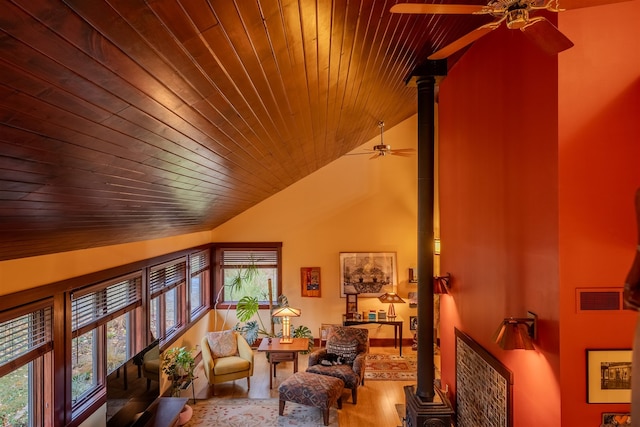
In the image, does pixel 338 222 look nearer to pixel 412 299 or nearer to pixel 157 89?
pixel 412 299

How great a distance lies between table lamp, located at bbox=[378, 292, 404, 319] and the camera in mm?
7457

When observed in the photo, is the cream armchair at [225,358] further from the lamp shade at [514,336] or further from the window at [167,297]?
the lamp shade at [514,336]

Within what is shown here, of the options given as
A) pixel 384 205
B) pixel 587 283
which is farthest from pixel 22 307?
pixel 384 205

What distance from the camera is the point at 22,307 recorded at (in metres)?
2.95

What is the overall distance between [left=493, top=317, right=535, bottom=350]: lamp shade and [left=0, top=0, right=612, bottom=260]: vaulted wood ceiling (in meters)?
2.04

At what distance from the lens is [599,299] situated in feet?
7.54

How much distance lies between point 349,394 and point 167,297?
3226mm

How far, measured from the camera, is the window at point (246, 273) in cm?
819

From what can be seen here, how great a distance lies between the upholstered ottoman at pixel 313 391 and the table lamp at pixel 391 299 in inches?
91.9

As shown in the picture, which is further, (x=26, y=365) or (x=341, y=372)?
(x=341, y=372)

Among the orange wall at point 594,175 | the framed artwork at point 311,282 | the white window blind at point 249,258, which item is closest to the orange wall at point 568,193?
the orange wall at point 594,175

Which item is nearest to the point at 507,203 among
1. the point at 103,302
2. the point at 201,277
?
the point at 103,302

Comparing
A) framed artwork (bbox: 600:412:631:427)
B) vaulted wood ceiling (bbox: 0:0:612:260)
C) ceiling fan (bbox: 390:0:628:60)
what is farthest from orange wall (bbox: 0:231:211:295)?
→ framed artwork (bbox: 600:412:631:427)

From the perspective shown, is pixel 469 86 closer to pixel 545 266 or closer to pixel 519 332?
pixel 545 266
